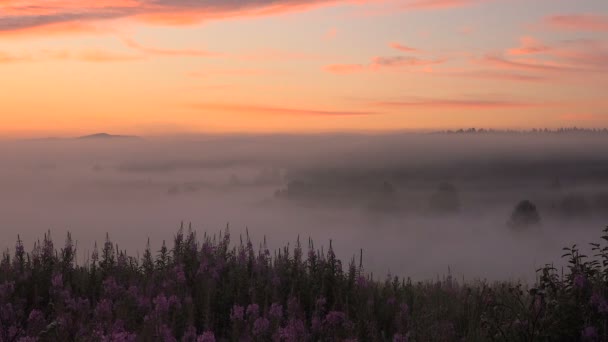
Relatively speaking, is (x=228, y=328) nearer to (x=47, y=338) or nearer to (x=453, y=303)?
(x=47, y=338)

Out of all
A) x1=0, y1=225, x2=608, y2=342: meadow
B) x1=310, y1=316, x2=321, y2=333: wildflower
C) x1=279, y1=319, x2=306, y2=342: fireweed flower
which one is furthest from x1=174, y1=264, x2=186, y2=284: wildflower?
x1=279, y1=319, x2=306, y2=342: fireweed flower

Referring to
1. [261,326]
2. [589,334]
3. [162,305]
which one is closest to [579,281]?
[589,334]

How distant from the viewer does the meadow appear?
7.77 m

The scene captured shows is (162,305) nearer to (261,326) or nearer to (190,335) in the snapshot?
(190,335)

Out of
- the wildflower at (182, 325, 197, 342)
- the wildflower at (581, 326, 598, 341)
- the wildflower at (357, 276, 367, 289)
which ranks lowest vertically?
the wildflower at (581, 326, 598, 341)

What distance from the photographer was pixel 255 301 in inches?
369

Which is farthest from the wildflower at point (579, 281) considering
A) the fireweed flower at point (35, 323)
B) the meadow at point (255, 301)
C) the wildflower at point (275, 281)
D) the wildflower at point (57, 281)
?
the wildflower at point (57, 281)

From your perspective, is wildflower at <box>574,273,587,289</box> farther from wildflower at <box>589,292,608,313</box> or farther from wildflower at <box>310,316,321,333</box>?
wildflower at <box>310,316,321,333</box>

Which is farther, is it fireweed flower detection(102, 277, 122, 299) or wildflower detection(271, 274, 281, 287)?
wildflower detection(271, 274, 281, 287)

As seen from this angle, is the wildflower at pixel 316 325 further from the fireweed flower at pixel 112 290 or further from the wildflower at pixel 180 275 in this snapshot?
the fireweed flower at pixel 112 290

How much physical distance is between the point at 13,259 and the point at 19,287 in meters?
1.34

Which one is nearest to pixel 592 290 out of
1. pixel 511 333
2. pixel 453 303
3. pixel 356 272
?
pixel 511 333

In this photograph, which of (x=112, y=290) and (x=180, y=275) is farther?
(x=180, y=275)

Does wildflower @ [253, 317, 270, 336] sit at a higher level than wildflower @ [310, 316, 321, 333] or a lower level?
higher
